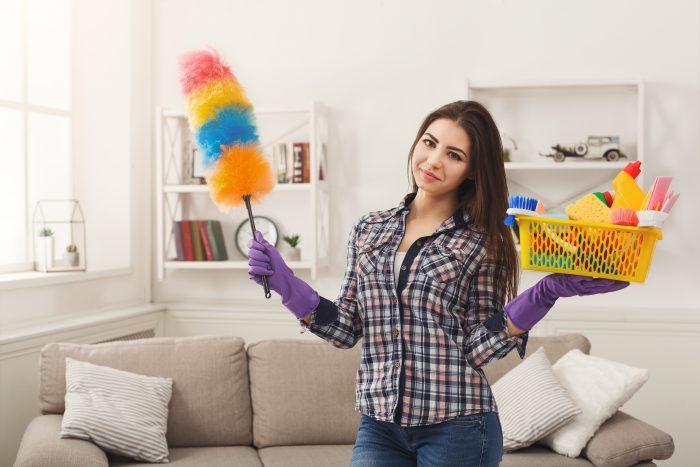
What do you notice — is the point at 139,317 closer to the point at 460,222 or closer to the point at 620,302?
the point at 620,302

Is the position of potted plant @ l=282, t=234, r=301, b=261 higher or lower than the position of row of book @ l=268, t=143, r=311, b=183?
lower

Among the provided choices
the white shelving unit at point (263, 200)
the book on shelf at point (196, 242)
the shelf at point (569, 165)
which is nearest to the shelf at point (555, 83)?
the shelf at point (569, 165)

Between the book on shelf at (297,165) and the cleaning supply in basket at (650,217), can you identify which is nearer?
the cleaning supply in basket at (650,217)

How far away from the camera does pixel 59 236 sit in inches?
156

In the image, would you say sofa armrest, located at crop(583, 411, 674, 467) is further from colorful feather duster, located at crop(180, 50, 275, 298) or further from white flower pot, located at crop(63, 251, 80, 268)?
white flower pot, located at crop(63, 251, 80, 268)

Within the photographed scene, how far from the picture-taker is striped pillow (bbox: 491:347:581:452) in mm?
2883

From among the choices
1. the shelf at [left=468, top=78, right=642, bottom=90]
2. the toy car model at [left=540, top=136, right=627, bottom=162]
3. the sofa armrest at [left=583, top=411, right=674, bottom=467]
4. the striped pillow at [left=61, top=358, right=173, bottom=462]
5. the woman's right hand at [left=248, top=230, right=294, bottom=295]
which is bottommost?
the sofa armrest at [left=583, top=411, right=674, bottom=467]

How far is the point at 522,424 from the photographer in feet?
9.50

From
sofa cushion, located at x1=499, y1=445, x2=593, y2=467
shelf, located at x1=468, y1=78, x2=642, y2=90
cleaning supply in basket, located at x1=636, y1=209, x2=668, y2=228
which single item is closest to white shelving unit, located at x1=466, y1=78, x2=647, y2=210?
shelf, located at x1=468, y1=78, x2=642, y2=90

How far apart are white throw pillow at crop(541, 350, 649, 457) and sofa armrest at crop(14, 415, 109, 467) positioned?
5.09 ft

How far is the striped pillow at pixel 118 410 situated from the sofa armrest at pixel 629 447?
1.48 meters

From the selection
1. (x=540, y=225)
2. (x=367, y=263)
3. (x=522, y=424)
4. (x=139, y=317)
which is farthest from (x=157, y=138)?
(x=540, y=225)

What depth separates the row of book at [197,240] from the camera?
408 cm

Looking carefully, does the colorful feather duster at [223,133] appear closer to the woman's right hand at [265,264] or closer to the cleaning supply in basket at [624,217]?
the woman's right hand at [265,264]
